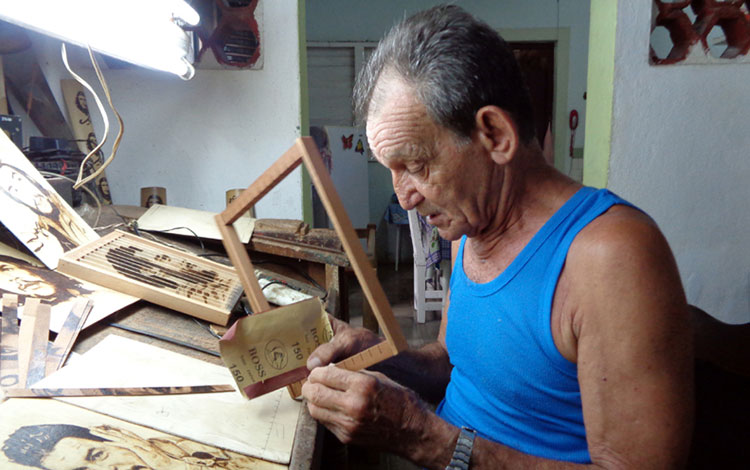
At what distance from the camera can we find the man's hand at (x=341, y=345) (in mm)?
1062

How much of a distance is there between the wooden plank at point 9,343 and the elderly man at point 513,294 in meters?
0.58

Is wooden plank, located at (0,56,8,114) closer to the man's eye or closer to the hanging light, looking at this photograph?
the hanging light

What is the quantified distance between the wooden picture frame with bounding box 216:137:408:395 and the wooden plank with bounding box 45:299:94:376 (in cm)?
42

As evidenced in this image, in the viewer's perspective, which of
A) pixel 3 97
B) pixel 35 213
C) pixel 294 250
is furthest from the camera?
pixel 3 97

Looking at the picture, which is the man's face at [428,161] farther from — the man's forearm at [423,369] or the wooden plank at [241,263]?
the man's forearm at [423,369]

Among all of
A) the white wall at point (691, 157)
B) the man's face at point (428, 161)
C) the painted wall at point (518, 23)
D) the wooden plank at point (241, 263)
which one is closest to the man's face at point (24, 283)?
the wooden plank at point (241, 263)

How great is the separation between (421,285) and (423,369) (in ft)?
9.22

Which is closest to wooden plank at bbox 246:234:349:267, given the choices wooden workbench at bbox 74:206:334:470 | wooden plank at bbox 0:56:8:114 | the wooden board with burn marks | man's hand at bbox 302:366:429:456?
wooden workbench at bbox 74:206:334:470

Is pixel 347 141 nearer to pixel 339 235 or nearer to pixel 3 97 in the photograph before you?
pixel 3 97

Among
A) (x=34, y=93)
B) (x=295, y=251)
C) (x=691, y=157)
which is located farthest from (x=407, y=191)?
(x=691, y=157)

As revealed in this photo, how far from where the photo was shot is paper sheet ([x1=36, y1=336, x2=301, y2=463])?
0.88 metres

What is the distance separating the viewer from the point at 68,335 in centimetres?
114

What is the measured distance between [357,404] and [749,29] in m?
3.17

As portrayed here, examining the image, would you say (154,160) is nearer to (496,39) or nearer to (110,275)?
(110,275)
